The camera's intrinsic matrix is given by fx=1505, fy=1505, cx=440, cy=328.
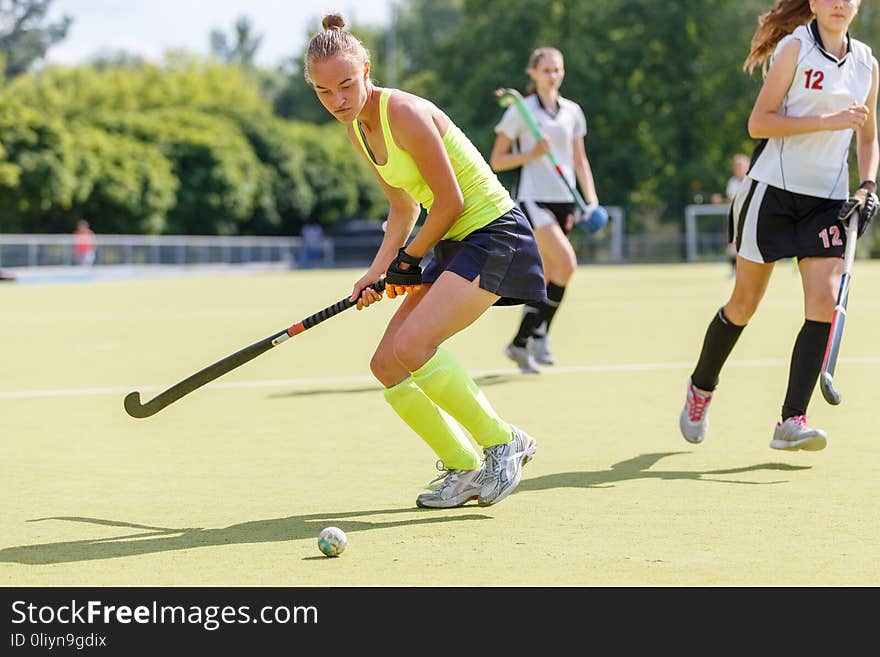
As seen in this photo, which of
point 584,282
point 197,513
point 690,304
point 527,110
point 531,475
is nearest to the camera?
point 197,513

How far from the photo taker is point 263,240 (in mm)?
45781

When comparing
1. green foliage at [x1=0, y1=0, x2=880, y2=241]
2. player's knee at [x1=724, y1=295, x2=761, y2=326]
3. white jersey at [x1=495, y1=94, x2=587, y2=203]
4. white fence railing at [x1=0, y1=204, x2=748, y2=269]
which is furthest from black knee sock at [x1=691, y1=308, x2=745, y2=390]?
green foliage at [x1=0, y1=0, x2=880, y2=241]

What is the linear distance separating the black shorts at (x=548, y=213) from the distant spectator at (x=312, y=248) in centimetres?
3777

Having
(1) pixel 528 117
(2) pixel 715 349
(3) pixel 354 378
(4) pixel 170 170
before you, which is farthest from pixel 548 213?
(4) pixel 170 170

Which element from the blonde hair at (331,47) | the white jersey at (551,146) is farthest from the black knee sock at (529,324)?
the blonde hair at (331,47)

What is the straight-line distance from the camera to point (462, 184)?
511 cm

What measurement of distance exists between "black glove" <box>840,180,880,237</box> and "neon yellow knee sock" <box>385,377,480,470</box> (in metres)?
1.78

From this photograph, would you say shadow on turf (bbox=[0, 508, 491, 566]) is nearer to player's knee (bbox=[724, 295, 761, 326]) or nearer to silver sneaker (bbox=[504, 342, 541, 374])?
player's knee (bbox=[724, 295, 761, 326])

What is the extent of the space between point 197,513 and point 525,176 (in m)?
5.24

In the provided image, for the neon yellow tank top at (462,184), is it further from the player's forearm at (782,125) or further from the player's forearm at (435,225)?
the player's forearm at (782,125)

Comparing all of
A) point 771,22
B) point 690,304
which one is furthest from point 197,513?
point 690,304

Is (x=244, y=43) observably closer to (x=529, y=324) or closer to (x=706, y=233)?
(x=706, y=233)
